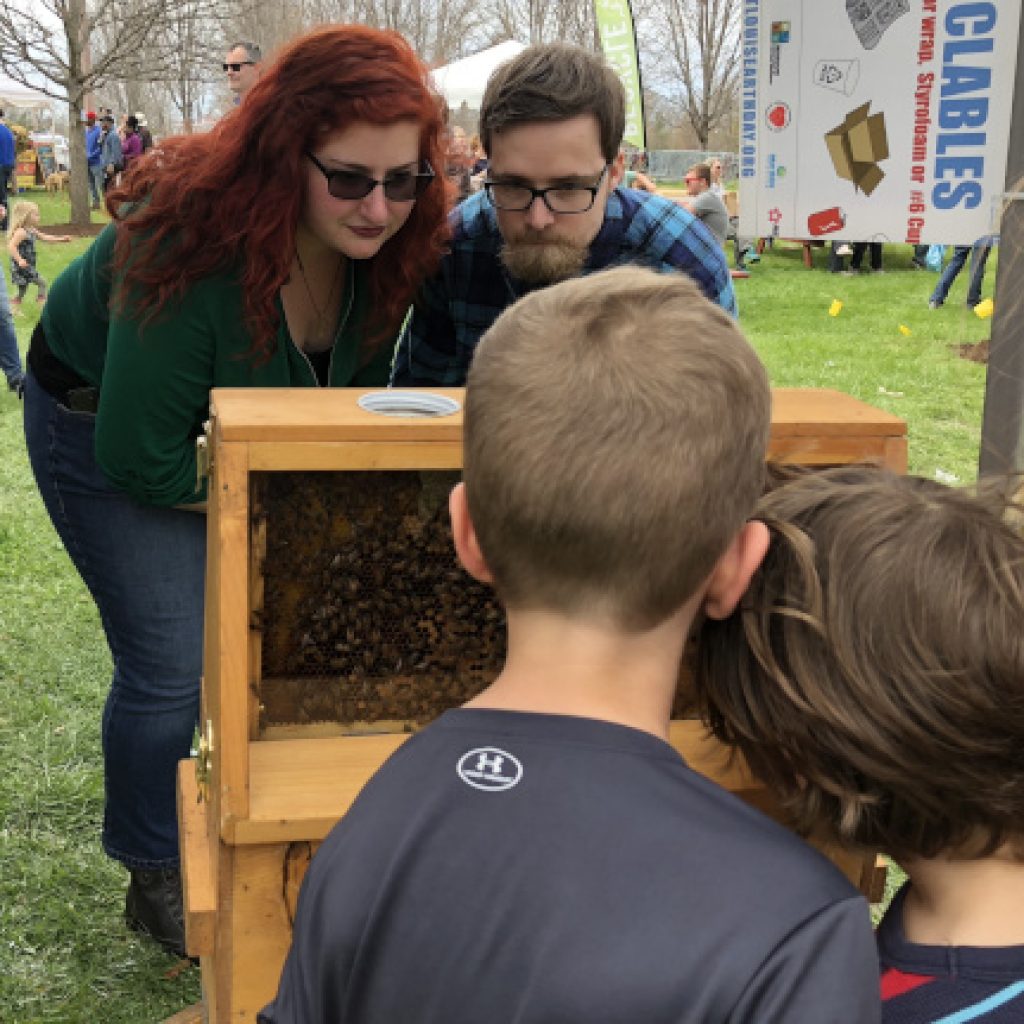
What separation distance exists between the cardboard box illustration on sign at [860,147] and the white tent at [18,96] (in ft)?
94.7

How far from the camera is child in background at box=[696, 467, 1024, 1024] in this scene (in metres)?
1.25

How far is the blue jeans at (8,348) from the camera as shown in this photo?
310 inches

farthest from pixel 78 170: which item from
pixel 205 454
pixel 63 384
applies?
pixel 205 454

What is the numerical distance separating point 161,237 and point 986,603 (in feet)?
4.96

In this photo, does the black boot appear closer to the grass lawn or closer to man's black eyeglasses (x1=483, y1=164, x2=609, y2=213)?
the grass lawn

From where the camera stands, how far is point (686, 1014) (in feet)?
3.26

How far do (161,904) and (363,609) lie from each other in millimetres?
1379

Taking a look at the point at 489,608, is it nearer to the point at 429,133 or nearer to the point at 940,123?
the point at 429,133

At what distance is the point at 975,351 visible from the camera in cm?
922

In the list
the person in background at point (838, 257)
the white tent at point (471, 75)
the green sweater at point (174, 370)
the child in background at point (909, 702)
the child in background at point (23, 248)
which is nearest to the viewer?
the child in background at point (909, 702)

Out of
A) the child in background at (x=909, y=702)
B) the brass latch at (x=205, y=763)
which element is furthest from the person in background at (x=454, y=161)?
the child in background at (x=909, y=702)

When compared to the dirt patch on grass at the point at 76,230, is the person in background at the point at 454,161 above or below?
above

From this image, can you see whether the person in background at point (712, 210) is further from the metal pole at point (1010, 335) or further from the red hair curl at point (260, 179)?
the red hair curl at point (260, 179)

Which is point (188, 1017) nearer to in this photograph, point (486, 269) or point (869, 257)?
point (486, 269)
